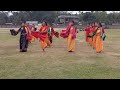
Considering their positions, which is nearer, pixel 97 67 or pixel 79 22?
pixel 97 67

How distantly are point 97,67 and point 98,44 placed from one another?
17.0 feet

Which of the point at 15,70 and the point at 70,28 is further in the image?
the point at 70,28

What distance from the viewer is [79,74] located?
7.73m

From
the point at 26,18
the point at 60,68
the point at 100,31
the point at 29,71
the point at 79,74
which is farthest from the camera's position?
the point at 26,18

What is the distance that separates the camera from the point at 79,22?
6606 centimetres

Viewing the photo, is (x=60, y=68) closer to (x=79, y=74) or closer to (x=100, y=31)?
(x=79, y=74)
